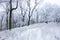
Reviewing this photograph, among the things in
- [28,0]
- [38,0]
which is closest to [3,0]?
[28,0]

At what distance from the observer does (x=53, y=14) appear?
5.50 meters

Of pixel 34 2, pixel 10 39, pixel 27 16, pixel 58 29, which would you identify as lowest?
pixel 10 39

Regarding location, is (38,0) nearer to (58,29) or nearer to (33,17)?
(33,17)

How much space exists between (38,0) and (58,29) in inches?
77.5

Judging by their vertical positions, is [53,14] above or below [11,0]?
below

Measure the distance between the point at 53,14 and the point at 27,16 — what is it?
5.07 ft

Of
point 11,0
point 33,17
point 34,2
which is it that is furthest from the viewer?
point 33,17

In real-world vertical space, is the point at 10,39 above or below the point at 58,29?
below

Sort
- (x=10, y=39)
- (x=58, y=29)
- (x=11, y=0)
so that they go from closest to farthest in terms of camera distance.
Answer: (x=10, y=39) → (x=58, y=29) → (x=11, y=0)

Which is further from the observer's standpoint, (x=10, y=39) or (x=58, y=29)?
(x=58, y=29)

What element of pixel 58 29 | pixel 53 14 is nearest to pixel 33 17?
pixel 53 14

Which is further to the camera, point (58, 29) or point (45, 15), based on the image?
point (45, 15)

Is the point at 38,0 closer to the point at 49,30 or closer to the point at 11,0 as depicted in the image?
the point at 11,0

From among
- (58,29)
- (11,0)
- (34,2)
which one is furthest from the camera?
(34,2)
